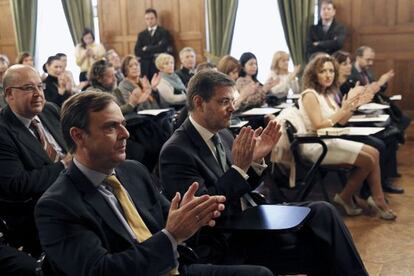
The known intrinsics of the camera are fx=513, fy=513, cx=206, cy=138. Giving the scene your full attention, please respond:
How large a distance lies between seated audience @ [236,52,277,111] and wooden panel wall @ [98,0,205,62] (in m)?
2.30

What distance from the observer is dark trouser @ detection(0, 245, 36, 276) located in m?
2.03

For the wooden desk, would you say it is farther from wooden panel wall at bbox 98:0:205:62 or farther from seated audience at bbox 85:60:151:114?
wooden panel wall at bbox 98:0:205:62

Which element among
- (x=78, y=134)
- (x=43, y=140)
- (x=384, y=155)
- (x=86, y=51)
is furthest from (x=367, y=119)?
(x=86, y=51)

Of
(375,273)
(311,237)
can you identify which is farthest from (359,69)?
(311,237)

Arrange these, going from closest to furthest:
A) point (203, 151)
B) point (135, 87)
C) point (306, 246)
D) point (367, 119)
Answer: point (306, 246) < point (203, 151) < point (367, 119) < point (135, 87)

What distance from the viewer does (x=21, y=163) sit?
246 centimetres

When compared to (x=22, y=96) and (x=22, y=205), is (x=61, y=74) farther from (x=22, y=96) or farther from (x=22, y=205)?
(x=22, y=205)

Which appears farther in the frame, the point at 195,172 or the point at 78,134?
the point at 195,172

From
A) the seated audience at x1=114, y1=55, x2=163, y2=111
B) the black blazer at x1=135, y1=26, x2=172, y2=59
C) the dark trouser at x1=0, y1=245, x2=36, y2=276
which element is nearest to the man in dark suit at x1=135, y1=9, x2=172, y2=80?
the black blazer at x1=135, y1=26, x2=172, y2=59

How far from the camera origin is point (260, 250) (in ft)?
6.96

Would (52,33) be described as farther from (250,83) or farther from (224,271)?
(224,271)

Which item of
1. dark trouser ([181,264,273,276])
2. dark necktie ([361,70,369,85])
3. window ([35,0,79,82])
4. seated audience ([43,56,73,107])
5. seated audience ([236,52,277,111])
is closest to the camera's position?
dark trouser ([181,264,273,276])

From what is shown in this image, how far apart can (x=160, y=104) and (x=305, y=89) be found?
1.84 meters

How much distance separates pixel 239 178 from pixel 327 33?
218 inches
